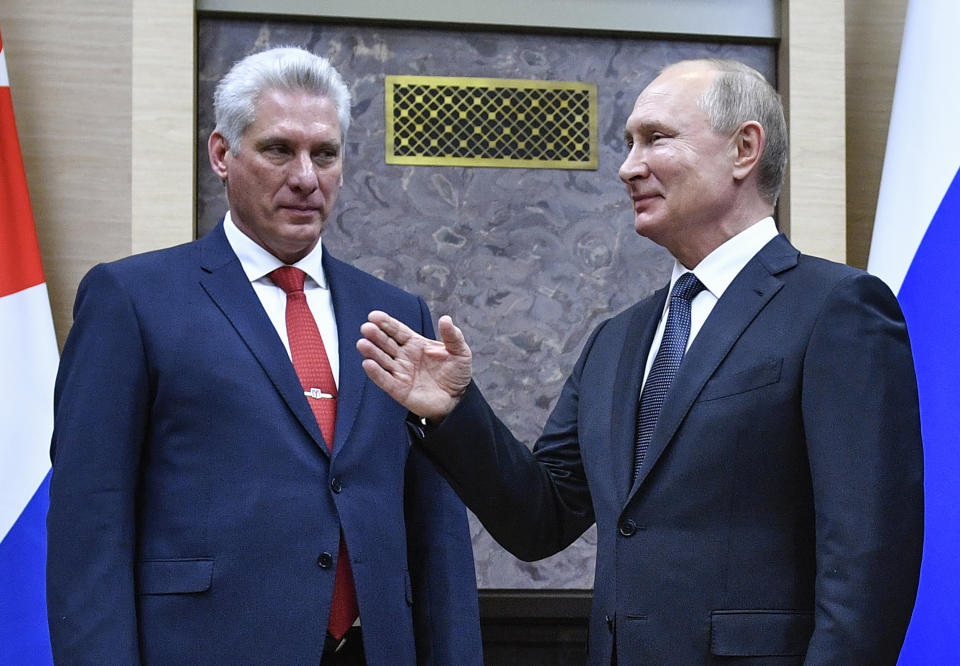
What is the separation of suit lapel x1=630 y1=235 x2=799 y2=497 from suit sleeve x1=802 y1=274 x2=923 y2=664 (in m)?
0.14

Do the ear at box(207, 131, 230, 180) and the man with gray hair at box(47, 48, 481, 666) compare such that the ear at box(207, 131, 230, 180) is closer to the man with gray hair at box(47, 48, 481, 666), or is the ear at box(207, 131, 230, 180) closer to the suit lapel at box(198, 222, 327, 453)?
the man with gray hair at box(47, 48, 481, 666)

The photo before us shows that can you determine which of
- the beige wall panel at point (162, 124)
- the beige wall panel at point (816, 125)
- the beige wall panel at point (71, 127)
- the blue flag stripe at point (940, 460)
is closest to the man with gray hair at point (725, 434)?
the blue flag stripe at point (940, 460)

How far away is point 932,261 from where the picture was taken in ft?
9.64

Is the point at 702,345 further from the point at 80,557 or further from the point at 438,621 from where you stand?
the point at 80,557

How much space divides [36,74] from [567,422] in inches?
83.5

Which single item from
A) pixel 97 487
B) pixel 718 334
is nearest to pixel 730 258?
pixel 718 334

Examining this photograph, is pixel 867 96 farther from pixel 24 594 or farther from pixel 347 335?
pixel 24 594

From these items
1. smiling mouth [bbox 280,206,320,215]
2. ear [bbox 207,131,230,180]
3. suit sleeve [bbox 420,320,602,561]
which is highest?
ear [bbox 207,131,230,180]

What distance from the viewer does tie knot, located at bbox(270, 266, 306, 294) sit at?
222cm

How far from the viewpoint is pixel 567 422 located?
7.43 ft

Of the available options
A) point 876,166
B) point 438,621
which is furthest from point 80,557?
point 876,166

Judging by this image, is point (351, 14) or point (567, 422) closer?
point (567, 422)

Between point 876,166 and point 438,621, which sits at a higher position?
point 876,166

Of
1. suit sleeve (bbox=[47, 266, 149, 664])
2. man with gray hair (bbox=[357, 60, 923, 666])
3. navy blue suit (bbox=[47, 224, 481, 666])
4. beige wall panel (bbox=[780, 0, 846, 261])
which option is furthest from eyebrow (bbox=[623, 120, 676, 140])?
beige wall panel (bbox=[780, 0, 846, 261])
